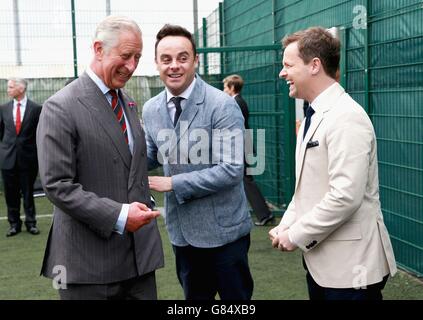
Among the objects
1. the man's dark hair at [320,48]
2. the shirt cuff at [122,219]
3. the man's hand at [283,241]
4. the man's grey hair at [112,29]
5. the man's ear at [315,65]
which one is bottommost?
the man's hand at [283,241]

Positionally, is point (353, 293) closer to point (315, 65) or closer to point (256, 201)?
point (315, 65)

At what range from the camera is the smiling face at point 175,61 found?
11.2ft

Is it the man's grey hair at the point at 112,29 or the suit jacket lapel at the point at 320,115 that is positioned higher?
the man's grey hair at the point at 112,29

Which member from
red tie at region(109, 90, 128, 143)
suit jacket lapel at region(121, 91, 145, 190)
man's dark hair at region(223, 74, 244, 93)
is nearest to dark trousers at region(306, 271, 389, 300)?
suit jacket lapel at region(121, 91, 145, 190)

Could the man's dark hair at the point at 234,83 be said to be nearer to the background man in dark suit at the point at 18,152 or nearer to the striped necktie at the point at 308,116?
the background man in dark suit at the point at 18,152

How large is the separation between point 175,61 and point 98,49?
2.46 feet

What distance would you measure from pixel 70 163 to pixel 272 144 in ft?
22.0

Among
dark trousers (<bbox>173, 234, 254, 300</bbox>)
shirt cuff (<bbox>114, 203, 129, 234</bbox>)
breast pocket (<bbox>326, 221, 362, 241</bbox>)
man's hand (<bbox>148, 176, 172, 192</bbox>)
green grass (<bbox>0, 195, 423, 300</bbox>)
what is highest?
man's hand (<bbox>148, 176, 172, 192</bbox>)

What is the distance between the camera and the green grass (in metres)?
5.41

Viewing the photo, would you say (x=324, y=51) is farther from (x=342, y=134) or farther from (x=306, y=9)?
(x=306, y=9)

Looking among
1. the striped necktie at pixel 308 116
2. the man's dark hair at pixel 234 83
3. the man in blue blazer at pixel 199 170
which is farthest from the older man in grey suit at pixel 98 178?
the man's dark hair at pixel 234 83

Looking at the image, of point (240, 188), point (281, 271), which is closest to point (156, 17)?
point (281, 271)

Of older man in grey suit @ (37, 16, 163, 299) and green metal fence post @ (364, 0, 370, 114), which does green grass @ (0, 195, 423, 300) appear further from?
older man in grey suit @ (37, 16, 163, 299)
